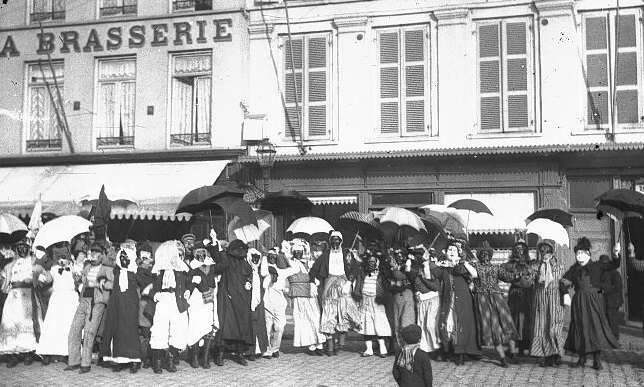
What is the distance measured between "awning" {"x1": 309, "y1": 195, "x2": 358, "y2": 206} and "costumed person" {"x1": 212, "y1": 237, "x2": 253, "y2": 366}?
663cm

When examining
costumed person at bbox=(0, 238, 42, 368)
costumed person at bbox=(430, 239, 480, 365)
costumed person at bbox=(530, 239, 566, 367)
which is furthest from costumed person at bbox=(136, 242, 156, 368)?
costumed person at bbox=(530, 239, 566, 367)

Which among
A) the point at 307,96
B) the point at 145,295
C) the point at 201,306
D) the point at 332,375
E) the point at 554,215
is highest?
the point at 307,96

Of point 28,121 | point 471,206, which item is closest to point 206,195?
point 471,206

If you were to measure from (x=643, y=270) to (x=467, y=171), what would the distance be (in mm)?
4064

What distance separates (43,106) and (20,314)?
9.82 meters

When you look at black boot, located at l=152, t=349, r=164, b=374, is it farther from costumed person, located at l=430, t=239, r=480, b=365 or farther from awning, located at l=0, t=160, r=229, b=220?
awning, located at l=0, t=160, r=229, b=220

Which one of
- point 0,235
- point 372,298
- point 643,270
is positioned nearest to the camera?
point 372,298

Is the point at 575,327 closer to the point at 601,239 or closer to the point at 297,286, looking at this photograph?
the point at 297,286

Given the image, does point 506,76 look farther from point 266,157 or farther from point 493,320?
point 493,320

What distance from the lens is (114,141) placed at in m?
19.2

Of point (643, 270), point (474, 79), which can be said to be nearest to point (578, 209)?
point (643, 270)

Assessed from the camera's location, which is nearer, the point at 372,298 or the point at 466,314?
the point at 466,314

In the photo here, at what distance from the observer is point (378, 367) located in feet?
35.1

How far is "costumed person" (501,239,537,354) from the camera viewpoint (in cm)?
1100
